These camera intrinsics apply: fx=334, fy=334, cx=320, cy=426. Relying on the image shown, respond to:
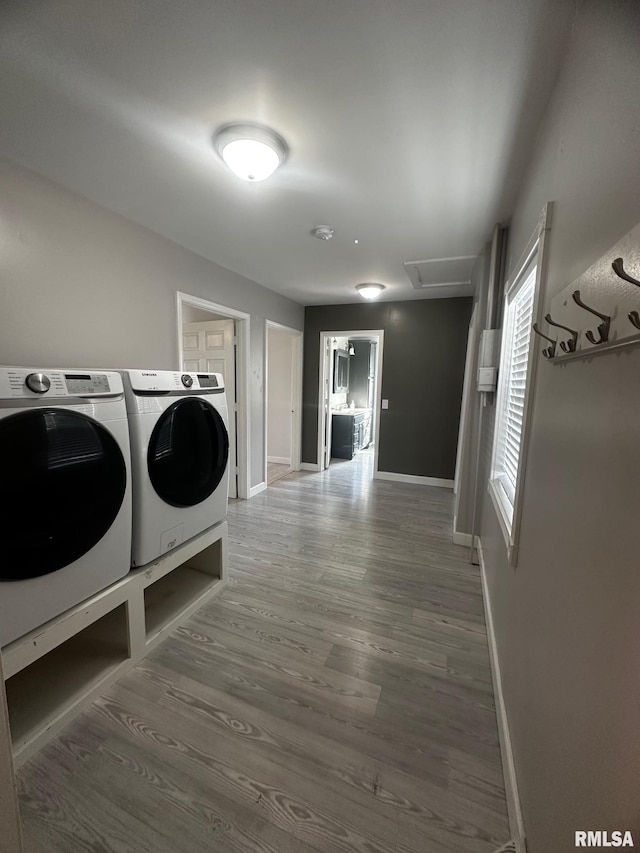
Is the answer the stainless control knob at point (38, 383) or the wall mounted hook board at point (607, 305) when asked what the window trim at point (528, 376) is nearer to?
the wall mounted hook board at point (607, 305)

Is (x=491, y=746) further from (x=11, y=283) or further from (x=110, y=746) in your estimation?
(x=11, y=283)

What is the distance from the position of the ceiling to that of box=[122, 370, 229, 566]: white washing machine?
1.05m

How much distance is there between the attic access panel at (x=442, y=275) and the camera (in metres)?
2.93

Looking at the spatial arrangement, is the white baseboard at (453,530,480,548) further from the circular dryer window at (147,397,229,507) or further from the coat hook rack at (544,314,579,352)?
the coat hook rack at (544,314,579,352)

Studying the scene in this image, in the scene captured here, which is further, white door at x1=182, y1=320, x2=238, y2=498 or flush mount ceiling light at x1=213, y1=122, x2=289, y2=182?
white door at x1=182, y1=320, x2=238, y2=498

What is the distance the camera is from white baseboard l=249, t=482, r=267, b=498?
12.9ft

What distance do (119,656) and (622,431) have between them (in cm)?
205

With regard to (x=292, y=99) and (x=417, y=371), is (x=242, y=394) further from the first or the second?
(x=292, y=99)

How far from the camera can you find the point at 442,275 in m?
3.32

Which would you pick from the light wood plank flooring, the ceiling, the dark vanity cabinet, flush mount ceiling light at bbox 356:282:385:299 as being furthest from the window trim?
the dark vanity cabinet

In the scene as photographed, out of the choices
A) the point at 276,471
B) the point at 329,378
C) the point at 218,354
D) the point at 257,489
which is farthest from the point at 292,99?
the point at 276,471

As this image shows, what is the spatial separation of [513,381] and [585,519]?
1357 mm

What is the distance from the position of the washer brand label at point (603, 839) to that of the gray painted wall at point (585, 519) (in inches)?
0.4

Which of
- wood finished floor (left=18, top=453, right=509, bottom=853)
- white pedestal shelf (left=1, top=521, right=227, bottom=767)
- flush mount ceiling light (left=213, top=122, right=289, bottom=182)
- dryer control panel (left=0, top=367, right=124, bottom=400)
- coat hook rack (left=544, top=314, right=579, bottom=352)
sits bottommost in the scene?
wood finished floor (left=18, top=453, right=509, bottom=853)
